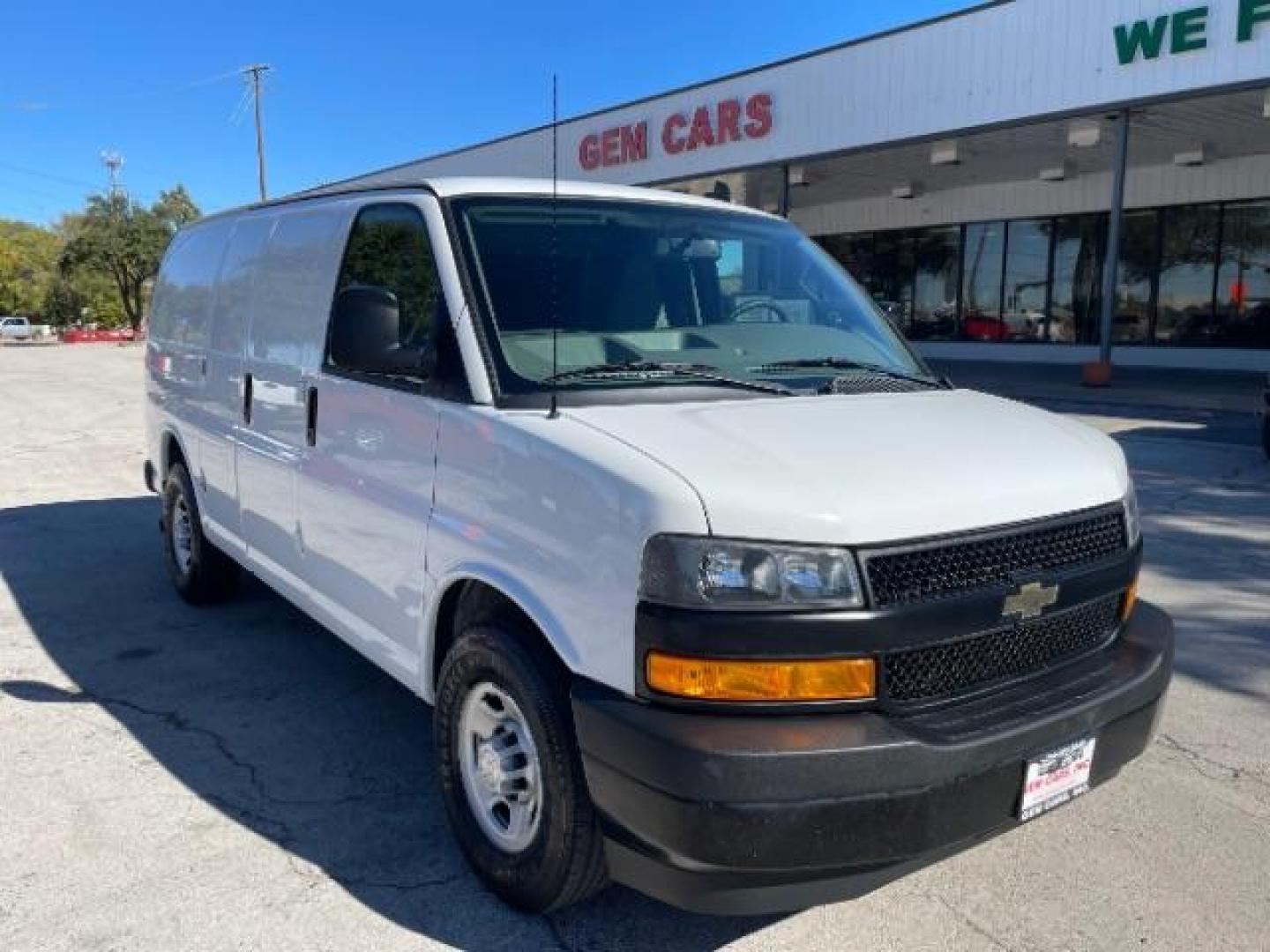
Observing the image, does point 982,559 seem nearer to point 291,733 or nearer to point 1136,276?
point 291,733

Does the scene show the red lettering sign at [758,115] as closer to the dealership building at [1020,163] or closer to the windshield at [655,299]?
the dealership building at [1020,163]

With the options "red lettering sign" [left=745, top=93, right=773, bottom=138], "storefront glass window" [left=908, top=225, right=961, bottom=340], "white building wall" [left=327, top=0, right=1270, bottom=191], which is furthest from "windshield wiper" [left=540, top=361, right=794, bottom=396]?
"storefront glass window" [left=908, top=225, right=961, bottom=340]

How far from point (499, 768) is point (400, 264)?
5.54 ft

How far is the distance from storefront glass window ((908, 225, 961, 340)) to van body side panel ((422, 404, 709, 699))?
24.5 m

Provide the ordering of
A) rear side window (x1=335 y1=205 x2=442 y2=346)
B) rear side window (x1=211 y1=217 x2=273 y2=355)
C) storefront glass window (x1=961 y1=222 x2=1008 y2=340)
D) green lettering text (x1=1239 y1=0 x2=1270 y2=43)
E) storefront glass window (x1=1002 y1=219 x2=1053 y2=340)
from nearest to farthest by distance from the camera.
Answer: rear side window (x1=335 y1=205 x2=442 y2=346)
rear side window (x1=211 y1=217 x2=273 y2=355)
green lettering text (x1=1239 y1=0 x2=1270 y2=43)
storefront glass window (x1=1002 y1=219 x2=1053 y2=340)
storefront glass window (x1=961 y1=222 x2=1008 y2=340)

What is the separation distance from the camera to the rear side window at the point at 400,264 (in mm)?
3211

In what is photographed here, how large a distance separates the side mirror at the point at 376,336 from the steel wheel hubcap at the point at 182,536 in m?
2.92

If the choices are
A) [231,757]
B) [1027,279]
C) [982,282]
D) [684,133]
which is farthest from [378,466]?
[982,282]

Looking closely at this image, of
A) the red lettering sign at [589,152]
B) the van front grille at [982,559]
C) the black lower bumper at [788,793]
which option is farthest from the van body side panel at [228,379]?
the red lettering sign at [589,152]

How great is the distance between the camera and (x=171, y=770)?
369cm

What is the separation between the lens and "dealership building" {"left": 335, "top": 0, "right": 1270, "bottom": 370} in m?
15.5

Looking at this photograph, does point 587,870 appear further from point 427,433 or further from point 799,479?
point 427,433

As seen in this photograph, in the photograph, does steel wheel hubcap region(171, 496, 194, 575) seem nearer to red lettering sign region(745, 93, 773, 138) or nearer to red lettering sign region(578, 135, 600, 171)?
red lettering sign region(745, 93, 773, 138)

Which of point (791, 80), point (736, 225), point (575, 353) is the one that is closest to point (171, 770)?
point (575, 353)
